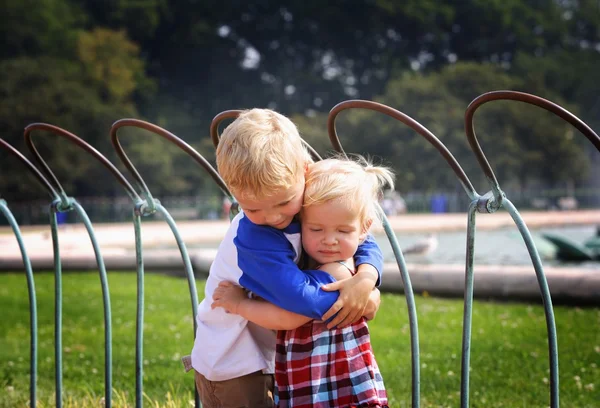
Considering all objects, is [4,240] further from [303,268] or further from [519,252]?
[303,268]

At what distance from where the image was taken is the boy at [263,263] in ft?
6.16

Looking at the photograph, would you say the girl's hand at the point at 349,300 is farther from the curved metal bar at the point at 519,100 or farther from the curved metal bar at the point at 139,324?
the curved metal bar at the point at 139,324

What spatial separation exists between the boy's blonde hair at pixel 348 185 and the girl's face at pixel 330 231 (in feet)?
0.06

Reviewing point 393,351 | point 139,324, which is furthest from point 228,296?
point 393,351

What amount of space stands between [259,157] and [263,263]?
0.27m

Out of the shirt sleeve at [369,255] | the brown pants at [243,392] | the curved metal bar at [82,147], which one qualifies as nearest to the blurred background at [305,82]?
Result: the curved metal bar at [82,147]

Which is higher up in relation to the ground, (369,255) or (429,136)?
(429,136)

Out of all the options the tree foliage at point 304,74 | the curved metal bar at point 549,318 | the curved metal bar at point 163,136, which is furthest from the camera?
the tree foliage at point 304,74

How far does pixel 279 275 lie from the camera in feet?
6.18

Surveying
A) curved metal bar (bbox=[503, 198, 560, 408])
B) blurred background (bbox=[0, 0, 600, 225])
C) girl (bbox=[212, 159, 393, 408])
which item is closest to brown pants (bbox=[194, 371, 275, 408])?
girl (bbox=[212, 159, 393, 408])

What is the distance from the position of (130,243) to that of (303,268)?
13.5 meters

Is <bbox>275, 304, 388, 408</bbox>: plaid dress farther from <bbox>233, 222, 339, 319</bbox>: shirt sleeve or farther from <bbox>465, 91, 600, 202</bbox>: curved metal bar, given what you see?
<bbox>465, 91, 600, 202</bbox>: curved metal bar

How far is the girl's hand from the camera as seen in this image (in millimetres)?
1909

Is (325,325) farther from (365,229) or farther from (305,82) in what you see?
(305,82)
